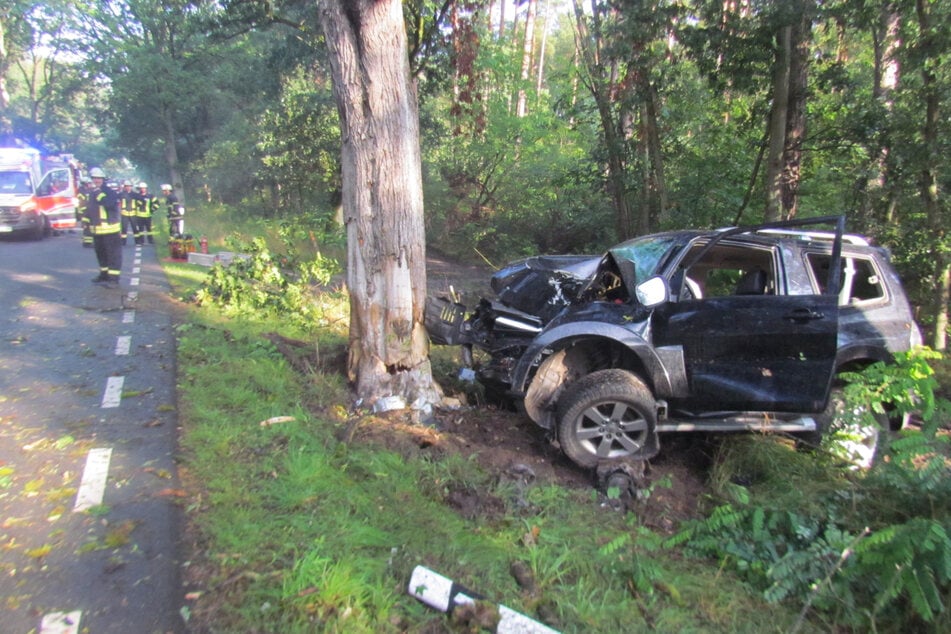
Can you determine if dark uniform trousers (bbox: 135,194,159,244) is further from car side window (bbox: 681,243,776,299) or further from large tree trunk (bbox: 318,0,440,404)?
car side window (bbox: 681,243,776,299)

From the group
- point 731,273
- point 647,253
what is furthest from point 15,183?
point 731,273

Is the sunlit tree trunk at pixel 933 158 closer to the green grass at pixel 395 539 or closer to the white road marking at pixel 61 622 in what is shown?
the green grass at pixel 395 539

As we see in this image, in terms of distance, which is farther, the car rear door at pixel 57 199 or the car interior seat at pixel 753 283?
the car rear door at pixel 57 199

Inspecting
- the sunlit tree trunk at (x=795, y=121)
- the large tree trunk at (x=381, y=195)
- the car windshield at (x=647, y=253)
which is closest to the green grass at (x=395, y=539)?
the large tree trunk at (x=381, y=195)

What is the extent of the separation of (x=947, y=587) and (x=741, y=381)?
6.54ft

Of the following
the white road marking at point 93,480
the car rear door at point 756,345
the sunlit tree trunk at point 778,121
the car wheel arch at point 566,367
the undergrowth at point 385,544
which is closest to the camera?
the undergrowth at point 385,544

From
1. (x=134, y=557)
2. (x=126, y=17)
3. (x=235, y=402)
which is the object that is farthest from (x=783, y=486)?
(x=126, y=17)

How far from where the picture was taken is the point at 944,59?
729 centimetres

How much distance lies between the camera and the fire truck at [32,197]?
1786cm

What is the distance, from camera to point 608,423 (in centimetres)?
464

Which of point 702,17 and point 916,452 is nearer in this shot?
point 916,452

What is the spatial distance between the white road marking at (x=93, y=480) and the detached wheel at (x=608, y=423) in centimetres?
315

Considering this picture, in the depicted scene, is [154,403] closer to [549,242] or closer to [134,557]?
[134,557]

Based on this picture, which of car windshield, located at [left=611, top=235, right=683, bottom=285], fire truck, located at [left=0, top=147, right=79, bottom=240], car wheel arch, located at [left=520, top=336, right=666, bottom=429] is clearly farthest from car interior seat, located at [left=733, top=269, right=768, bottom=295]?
fire truck, located at [left=0, top=147, right=79, bottom=240]
